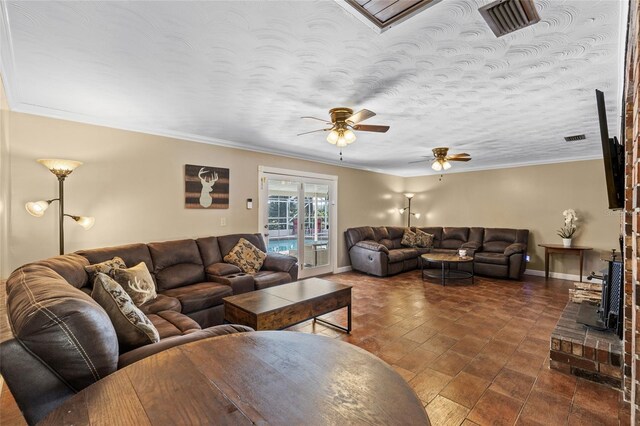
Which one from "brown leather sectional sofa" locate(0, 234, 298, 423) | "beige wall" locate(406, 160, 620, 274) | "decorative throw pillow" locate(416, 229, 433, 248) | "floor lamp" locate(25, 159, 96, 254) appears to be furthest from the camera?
"decorative throw pillow" locate(416, 229, 433, 248)

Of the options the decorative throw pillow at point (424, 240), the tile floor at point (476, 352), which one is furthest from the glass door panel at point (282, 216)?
the decorative throw pillow at point (424, 240)

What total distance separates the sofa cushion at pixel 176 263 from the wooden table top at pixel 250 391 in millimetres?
2438

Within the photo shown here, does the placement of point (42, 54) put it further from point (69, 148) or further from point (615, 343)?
point (615, 343)

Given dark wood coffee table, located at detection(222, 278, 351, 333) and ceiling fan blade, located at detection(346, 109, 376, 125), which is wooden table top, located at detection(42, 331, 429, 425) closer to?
dark wood coffee table, located at detection(222, 278, 351, 333)

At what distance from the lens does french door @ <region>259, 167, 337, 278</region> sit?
5.07 m

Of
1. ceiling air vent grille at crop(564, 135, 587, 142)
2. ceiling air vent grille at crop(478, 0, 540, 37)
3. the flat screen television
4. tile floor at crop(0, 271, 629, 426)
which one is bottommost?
tile floor at crop(0, 271, 629, 426)

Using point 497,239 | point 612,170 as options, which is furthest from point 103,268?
point 497,239

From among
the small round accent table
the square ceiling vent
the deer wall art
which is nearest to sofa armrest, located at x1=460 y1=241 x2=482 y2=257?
the small round accent table

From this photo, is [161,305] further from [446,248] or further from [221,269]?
[446,248]

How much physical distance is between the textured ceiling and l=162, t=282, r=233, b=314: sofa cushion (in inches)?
75.1

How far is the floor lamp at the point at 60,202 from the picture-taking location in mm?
2717

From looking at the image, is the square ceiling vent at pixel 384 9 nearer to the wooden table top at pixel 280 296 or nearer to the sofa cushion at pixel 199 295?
the wooden table top at pixel 280 296

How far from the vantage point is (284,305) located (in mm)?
2523

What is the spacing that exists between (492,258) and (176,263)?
5.45m
